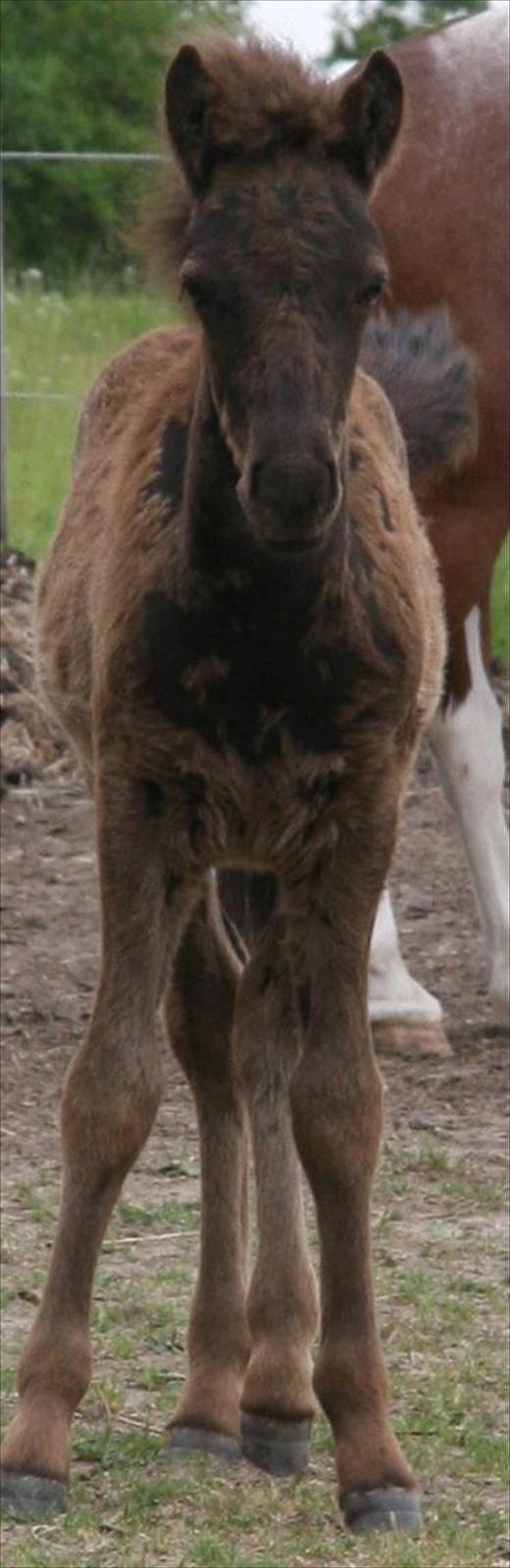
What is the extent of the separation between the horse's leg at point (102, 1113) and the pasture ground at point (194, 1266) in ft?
0.45

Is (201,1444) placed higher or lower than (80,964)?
higher

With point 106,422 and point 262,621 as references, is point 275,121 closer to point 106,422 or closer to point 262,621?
point 262,621

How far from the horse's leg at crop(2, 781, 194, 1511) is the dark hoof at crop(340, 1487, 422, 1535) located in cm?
39

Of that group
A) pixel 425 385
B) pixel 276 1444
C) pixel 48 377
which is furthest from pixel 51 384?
pixel 276 1444

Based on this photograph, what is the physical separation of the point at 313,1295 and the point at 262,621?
3.56 feet

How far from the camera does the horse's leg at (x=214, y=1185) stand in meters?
4.52

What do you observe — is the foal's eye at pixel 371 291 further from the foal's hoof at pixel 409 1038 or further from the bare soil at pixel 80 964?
the foal's hoof at pixel 409 1038

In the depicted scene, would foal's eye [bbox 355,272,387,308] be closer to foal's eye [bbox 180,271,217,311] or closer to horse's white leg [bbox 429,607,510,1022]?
foal's eye [bbox 180,271,217,311]

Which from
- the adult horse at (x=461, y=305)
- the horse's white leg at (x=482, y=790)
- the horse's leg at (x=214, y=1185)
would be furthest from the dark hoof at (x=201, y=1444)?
the horse's white leg at (x=482, y=790)

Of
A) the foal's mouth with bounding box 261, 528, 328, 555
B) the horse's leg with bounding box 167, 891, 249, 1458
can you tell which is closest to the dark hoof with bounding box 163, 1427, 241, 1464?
the horse's leg with bounding box 167, 891, 249, 1458

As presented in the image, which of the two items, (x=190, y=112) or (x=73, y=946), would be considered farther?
(x=73, y=946)

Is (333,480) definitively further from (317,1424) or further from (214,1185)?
(317,1424)

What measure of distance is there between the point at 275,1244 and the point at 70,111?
71.7 feet

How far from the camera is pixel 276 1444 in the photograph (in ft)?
14.6
